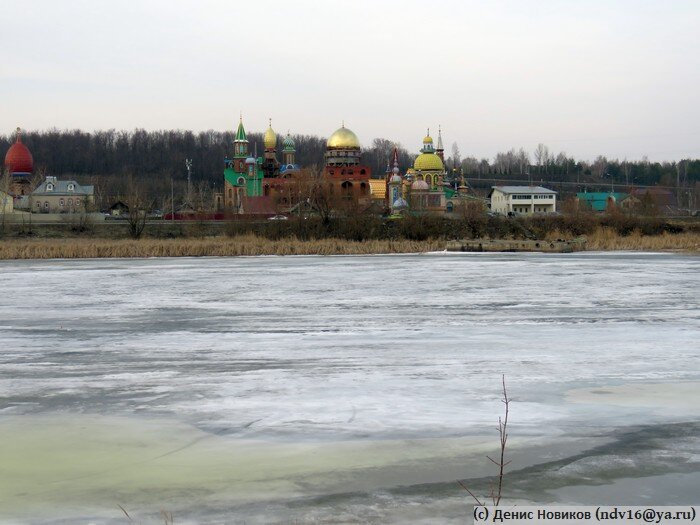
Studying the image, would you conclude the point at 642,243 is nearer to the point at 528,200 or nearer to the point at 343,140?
the point at 343,140

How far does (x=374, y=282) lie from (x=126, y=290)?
236 inches

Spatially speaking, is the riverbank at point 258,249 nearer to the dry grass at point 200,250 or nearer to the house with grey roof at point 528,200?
the dry grass at point 200,250

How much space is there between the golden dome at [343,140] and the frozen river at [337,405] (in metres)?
65.6

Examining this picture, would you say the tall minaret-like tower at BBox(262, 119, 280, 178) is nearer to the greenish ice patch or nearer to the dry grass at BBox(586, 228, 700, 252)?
the dry grass at BBox(586, 228, 700, 252)

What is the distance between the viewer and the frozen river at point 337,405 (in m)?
6.05

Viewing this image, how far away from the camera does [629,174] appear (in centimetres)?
14588

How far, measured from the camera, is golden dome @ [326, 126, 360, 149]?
82.9m

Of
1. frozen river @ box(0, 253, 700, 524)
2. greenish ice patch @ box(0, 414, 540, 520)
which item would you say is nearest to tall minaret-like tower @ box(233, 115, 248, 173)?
frozen river @ box(0, 253, 700, 524)

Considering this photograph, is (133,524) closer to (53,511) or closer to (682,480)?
(53,511)

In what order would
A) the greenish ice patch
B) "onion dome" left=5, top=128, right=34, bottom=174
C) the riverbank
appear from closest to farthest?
the greenish ice patch < the riverbank < "onion dome" left=5, top=128, right=34, bottom=174

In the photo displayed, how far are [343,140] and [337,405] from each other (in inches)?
2976

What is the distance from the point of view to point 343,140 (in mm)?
83125

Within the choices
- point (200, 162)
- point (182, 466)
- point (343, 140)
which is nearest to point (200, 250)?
point (182, 466)

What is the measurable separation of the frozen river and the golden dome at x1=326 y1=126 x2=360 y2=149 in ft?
215
